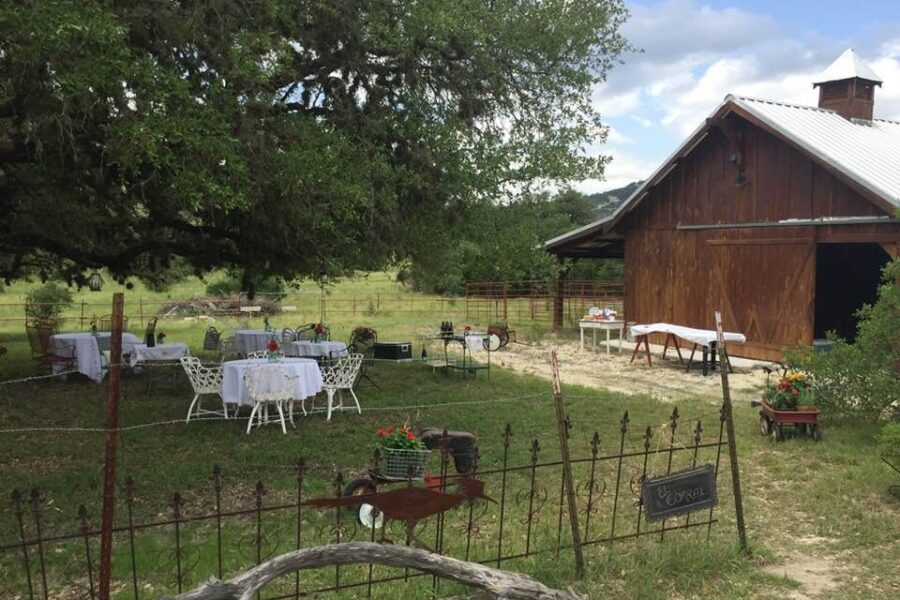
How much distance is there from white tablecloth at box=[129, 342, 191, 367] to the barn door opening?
16342mm

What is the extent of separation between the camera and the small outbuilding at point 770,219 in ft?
46.3

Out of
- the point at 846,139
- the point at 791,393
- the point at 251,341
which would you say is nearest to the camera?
the point at 791,393

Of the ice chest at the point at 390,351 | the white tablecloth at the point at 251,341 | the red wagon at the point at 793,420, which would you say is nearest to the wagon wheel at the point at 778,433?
the red wagon at the point at 793,420

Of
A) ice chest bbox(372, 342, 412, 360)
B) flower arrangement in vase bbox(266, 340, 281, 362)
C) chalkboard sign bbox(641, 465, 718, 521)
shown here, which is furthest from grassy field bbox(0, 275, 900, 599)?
ice chest bbox(372, 342, 412, 360)

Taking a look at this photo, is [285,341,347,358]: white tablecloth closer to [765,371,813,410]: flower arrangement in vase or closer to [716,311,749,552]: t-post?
[765,371,813,410]: flower arrangement in vase

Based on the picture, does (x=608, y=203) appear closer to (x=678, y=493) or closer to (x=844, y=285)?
(x=844, y=285)

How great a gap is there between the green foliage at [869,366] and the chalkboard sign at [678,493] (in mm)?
4296

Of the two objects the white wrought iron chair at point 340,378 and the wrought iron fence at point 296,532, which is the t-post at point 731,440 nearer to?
the wrought iron fence at point 296,532

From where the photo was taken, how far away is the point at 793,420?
864cm

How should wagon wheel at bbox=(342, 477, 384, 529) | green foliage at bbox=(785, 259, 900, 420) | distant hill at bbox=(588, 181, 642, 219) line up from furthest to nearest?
distant hill at bbox=(588, 181, 642, 219) < green foliage at bbox=(785, 259, 900, 420) < wagon wheel at bbox=(342, 477, 384, 529)

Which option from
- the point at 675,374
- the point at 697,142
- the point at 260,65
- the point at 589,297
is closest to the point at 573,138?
the point at 260,65

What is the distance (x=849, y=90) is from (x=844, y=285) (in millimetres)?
5265

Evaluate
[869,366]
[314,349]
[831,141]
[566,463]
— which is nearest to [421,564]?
[566,463]

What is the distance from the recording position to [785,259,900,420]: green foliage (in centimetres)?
796
